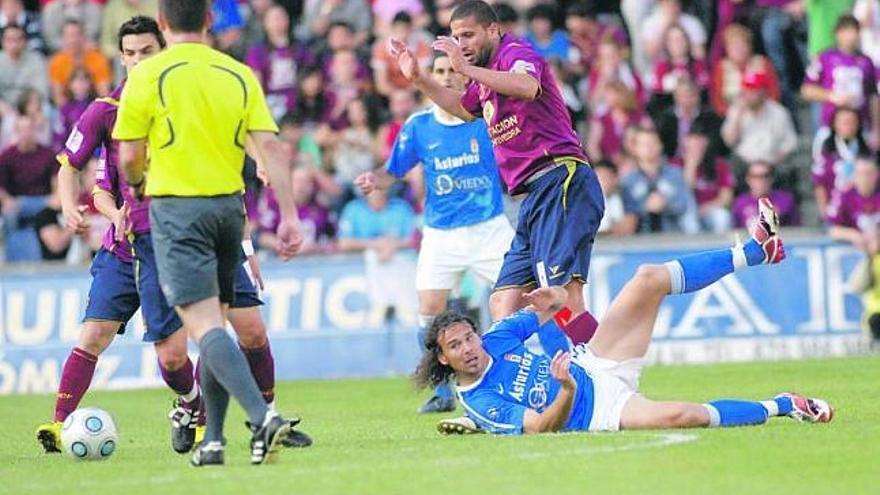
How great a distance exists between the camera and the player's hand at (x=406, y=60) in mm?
12000

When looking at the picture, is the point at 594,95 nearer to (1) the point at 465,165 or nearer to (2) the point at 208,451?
(1) the point at 465,165

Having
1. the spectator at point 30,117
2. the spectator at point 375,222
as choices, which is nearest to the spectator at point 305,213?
the spectator at point 375,222

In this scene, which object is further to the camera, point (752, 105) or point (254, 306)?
point (752, 105)

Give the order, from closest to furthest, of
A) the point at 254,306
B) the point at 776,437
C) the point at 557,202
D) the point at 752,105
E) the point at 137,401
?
the point at 776,437, the point at 254,306, the point at 557,202, the point at 137,401, the point at 752,105

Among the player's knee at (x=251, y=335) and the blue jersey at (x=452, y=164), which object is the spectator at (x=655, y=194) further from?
the player's knee at (x=251, y=335)

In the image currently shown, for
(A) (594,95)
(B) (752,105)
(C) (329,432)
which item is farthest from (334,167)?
(C) (329,432)

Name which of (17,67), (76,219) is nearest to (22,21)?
(17,67)

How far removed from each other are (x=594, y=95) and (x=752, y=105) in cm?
186

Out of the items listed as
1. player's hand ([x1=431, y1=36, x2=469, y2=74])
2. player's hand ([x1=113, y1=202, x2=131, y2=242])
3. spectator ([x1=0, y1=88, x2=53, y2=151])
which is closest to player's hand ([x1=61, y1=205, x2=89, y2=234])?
player's hand ([x1=113, y1=202, x2=131, y2=242])

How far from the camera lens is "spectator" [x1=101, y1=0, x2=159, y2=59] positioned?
23859 mm

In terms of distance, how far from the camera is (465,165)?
50.5 feet

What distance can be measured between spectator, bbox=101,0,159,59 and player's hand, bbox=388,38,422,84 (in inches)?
478

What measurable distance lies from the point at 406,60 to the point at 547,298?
2.04m

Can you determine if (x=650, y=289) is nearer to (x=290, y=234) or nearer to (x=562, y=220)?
(x=562, y=220)
